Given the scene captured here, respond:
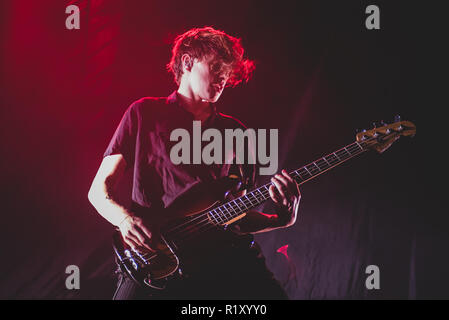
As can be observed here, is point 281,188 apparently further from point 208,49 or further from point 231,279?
point 208,49

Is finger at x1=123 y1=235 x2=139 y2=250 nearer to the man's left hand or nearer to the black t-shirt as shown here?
the black t-shirt

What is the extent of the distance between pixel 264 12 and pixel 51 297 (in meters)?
2.54

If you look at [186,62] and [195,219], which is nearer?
[195,219]

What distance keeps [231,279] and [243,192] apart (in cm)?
49

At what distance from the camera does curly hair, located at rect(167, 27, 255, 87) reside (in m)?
2.04

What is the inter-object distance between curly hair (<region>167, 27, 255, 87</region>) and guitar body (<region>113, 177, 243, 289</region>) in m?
0.83

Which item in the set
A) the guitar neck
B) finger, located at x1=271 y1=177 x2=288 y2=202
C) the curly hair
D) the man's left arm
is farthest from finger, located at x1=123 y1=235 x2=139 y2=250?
the curly hair

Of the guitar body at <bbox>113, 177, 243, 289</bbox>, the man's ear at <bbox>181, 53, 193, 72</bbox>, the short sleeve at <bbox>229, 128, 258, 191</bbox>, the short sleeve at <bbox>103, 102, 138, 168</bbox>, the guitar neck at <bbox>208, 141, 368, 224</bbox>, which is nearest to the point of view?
the guitar body at <bbox>113, 177, 243, 289</bbox>

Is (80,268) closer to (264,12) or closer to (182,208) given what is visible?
(182,208)

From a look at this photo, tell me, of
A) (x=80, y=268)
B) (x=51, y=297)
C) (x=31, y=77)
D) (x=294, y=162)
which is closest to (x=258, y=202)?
(x=294, y=162)

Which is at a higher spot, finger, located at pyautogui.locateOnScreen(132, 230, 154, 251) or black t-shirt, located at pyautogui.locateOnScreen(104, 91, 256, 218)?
black t-shirt, located at pyautogui.locateOnScreen(104, 91, 256, 218)

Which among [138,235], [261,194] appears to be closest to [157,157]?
[138,235]

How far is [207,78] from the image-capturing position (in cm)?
198

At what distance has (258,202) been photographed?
1784 mm
